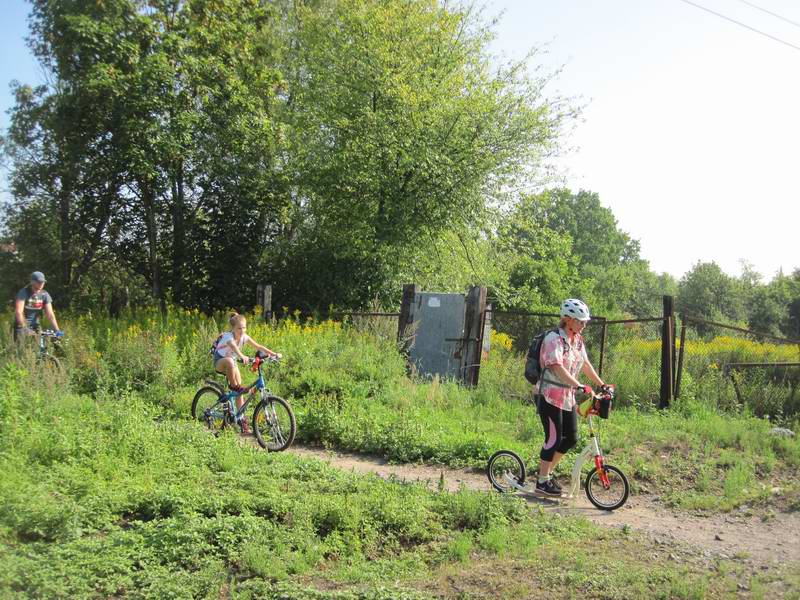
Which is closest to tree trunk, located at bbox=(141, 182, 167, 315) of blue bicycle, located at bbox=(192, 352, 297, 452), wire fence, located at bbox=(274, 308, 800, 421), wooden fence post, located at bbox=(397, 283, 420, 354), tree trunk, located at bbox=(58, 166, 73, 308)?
tree trunk, located at bbox=(58, 166, 73, 308)

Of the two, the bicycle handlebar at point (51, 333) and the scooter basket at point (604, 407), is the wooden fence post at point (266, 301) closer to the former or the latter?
the bicycle handlebar at point (51, 333)

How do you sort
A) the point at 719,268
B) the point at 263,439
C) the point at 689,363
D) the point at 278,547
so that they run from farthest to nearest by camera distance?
the point at 719,268
the point at 689,363
the point at 263,439
the point at 278,547

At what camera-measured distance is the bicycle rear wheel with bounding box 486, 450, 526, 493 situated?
22.2 feet

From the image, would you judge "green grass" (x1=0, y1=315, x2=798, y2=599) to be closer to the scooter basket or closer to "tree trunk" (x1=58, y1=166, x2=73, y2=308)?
the scooter basket

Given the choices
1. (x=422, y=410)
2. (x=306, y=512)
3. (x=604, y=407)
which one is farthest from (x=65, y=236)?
(x=604, y=407)

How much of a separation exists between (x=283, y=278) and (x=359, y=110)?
5055 millimetres

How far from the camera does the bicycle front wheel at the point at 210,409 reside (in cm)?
863

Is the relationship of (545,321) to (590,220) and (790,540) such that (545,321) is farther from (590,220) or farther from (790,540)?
(590,220)

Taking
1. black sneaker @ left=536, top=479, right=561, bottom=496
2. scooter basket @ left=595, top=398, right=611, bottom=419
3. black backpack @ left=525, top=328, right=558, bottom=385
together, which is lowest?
black sneaker @ left=536, top=479, right=561, bottom=496

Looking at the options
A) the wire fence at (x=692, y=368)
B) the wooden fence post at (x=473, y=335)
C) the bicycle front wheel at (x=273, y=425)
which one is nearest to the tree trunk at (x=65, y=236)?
the wire fence at (x=692, y=368)

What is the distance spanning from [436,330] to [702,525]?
6839 mm

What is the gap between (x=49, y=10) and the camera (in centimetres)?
1848

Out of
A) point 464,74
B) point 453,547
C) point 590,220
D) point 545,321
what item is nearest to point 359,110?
point 464,74

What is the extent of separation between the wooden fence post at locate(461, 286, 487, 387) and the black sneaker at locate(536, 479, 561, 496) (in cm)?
510
